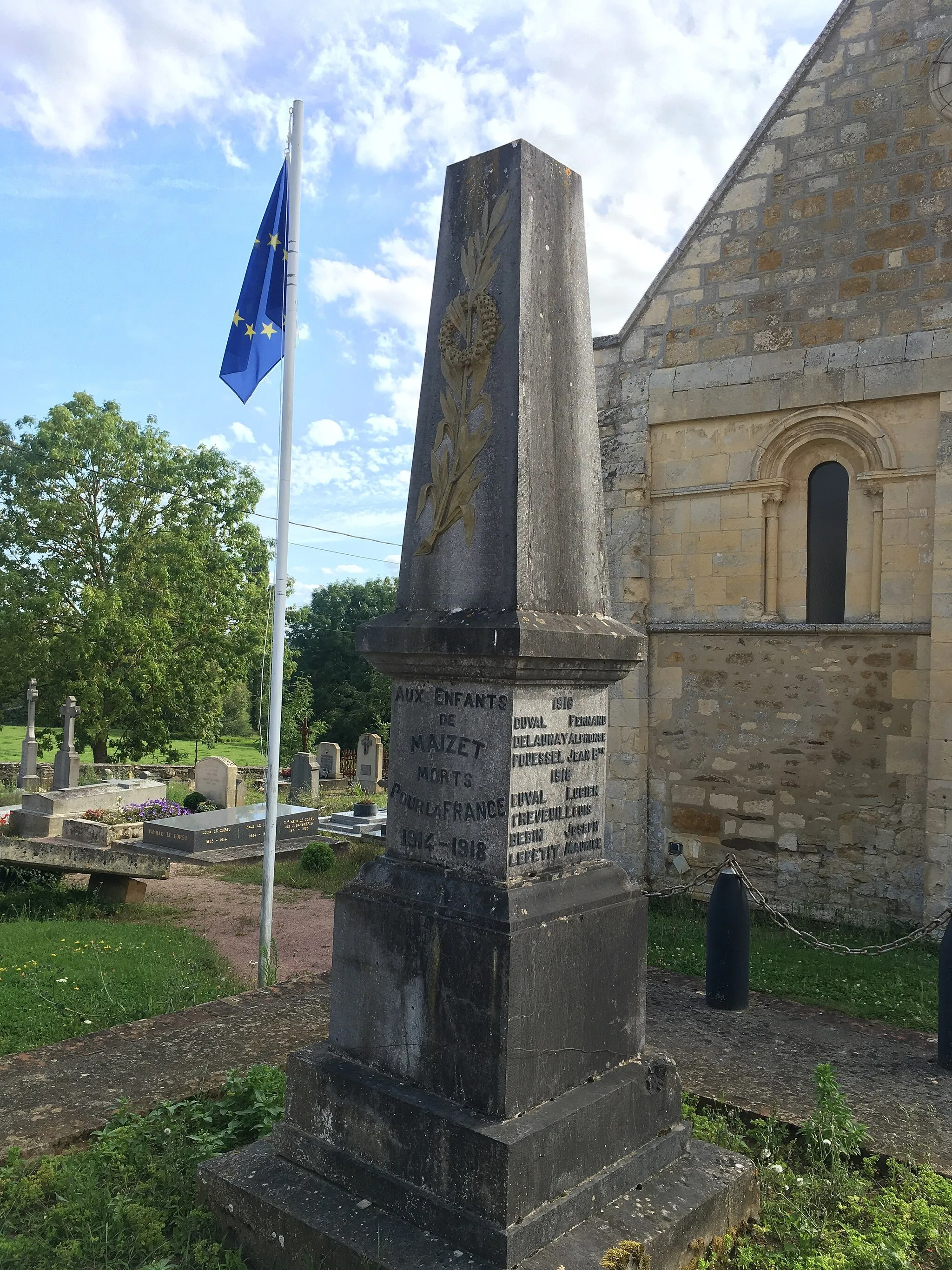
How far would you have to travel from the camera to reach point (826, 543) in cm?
1057

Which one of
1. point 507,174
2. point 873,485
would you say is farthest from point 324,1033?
point 873,485

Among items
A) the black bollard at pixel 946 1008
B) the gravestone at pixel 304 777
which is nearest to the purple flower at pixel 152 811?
the gravestone at pixel 304 777

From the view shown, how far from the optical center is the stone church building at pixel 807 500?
9.81 metres

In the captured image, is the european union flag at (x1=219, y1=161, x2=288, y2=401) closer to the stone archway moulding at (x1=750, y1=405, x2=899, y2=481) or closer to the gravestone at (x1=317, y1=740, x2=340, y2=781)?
the stone archway moulding at (x1=750, y1=405, x2=899, y2=481)

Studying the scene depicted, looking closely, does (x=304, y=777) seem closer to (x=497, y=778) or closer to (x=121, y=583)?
(x=121, y=583)

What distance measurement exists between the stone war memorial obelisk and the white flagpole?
12.1ft

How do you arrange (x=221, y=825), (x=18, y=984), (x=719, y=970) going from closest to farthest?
1. (x=719, y=970)
2. (x=18, y=984)
3. (x=221, y=825)

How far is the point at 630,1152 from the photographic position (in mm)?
3684

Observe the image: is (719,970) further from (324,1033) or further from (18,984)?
(18,984)

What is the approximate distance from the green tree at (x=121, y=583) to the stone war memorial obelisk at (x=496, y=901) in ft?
70.8

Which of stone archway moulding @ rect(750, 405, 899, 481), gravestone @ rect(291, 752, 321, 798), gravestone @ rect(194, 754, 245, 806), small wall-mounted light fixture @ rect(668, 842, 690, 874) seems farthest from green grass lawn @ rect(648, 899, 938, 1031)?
gravestone @ rect(291, 752, 321, 798)

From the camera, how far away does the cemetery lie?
352cm

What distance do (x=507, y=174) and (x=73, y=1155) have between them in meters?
4.53

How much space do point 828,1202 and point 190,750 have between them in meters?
44.4
